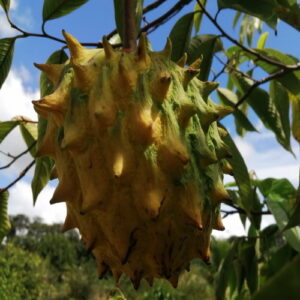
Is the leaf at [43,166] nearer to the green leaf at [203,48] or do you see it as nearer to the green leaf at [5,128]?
the green leaf at [5,128]

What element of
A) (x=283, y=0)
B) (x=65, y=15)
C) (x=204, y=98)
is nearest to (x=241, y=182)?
(x=204, y=98)

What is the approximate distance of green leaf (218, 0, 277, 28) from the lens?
1.24m

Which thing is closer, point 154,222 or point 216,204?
point 154,222

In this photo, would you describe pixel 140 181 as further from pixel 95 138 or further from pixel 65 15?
pixel 65 15

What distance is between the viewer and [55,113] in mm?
935

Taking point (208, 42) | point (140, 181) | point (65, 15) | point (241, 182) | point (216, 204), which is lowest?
point (241, 182)

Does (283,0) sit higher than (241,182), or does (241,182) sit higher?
(283,0)

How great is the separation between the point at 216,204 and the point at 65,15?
940 mm

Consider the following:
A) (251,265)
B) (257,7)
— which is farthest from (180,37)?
(251,265)

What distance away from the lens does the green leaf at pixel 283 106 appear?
1852 mm

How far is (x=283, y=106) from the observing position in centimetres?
192

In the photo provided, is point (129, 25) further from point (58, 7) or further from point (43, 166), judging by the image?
point (43, 166)

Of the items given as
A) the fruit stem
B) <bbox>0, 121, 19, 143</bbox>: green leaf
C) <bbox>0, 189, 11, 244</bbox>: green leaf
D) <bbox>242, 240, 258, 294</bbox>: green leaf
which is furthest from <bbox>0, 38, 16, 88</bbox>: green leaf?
<bbox>242, 240, 258, 294</bbox>: green leaf

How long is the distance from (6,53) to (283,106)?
1162mm
